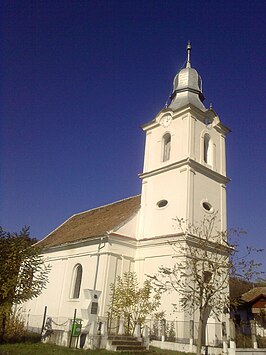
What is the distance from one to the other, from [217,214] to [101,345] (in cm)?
1350

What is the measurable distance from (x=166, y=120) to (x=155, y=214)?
8359 mm

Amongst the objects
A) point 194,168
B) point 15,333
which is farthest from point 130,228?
point 15,333

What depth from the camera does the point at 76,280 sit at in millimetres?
27047

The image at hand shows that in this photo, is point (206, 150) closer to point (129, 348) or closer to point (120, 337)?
point (120, 337)

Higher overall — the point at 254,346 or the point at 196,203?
the point at 196,203

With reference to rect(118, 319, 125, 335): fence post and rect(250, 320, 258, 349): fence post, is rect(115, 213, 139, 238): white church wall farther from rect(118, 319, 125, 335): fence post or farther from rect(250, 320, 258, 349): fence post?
rect(250, 320, 258, 349): fence post

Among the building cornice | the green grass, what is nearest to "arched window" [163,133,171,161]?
the building cornice

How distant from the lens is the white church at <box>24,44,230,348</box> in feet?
80.2

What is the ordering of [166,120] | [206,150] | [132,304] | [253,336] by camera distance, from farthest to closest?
[166,120] < [206,150] < [132,304] < [253,336]

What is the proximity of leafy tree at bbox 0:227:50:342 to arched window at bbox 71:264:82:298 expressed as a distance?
7.75 m

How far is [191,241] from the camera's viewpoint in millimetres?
23078

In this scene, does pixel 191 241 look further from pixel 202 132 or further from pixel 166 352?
pixel 202 132

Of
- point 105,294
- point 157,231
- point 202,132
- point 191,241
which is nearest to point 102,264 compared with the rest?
point 105,294

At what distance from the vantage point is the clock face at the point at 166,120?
29.5 meters
